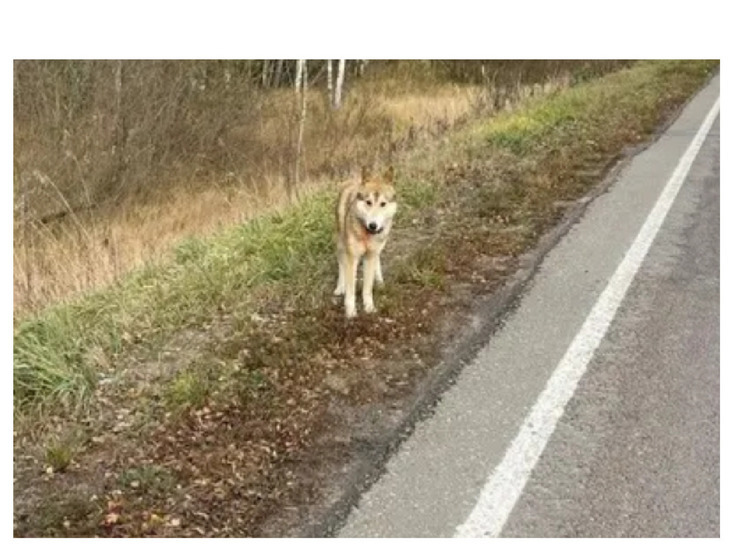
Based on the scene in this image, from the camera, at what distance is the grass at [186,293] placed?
13.4 ft

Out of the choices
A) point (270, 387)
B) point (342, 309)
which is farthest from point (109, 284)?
point (270, 387)

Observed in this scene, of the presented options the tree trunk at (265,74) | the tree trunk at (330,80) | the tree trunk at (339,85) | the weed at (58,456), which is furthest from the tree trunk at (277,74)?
the weed at (58,456)

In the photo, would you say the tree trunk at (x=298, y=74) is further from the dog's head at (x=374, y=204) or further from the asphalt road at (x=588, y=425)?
the dog's head at (x=374, y=204)

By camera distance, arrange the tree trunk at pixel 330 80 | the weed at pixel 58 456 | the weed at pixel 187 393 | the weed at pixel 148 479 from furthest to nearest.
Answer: the tree trunk at pixel 330 80
the weed at pixel 187 393
the weed at pixel 58 456
the weed at pixel 148 479

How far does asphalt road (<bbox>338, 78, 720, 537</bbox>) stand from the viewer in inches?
119

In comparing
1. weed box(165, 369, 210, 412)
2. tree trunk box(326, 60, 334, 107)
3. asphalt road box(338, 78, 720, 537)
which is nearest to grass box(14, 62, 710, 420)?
weed box(165, 369, 210, 412)

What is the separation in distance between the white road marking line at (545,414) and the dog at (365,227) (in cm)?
133

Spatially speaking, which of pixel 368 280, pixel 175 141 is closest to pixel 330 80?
pixel 175 141

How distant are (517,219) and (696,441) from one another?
326 centimetres

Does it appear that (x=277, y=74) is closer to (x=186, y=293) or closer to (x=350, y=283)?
(x=186, y=293)

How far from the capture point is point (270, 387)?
3943 millimetres

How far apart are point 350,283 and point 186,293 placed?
48.6 inches

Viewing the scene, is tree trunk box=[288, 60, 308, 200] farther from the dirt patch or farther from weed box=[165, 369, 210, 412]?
weed box=[165, 369, 210, 412]

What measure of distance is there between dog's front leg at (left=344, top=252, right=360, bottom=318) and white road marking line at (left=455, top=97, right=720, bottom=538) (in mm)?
1343
